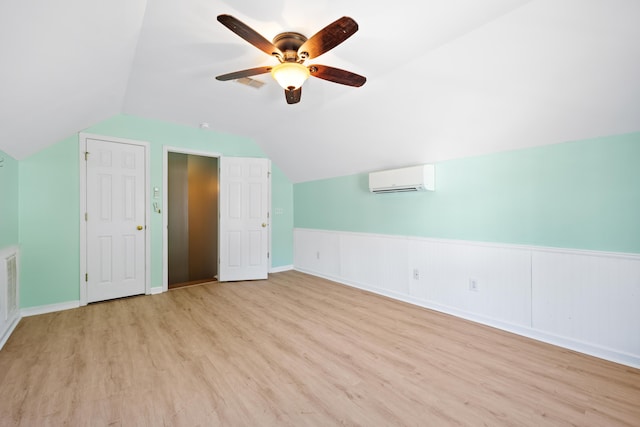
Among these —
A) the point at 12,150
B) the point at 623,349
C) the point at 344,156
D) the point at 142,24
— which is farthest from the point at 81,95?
the point at 623,349

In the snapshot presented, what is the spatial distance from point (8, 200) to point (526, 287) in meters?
5.10

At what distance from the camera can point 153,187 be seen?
4055 mm

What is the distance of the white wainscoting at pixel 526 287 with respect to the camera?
2.26 m

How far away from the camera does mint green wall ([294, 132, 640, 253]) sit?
2.27 m

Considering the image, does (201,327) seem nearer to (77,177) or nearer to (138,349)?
(138,349)

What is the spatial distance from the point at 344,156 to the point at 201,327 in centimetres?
288

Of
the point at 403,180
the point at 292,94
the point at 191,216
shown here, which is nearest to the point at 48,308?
the point at 191,216

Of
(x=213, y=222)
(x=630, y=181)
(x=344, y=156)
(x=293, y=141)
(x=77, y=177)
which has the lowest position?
(x=213, y=222)

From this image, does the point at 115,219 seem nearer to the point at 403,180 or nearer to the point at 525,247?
the point at 403,180

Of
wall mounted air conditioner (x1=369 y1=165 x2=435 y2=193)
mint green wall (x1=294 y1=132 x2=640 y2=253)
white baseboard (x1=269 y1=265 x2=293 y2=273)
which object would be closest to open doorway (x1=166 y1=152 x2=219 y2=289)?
white baseboard (x1=269 y1=265 x2=293 y2=273)

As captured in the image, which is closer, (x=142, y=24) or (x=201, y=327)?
(x=142, y=24)

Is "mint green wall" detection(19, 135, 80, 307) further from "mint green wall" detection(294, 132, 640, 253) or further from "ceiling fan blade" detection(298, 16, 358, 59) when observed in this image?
"mint green wall" detection(294, 132, 640, 253)

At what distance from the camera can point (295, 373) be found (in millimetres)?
2084

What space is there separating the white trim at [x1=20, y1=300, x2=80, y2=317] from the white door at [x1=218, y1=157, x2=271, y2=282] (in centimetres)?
183
